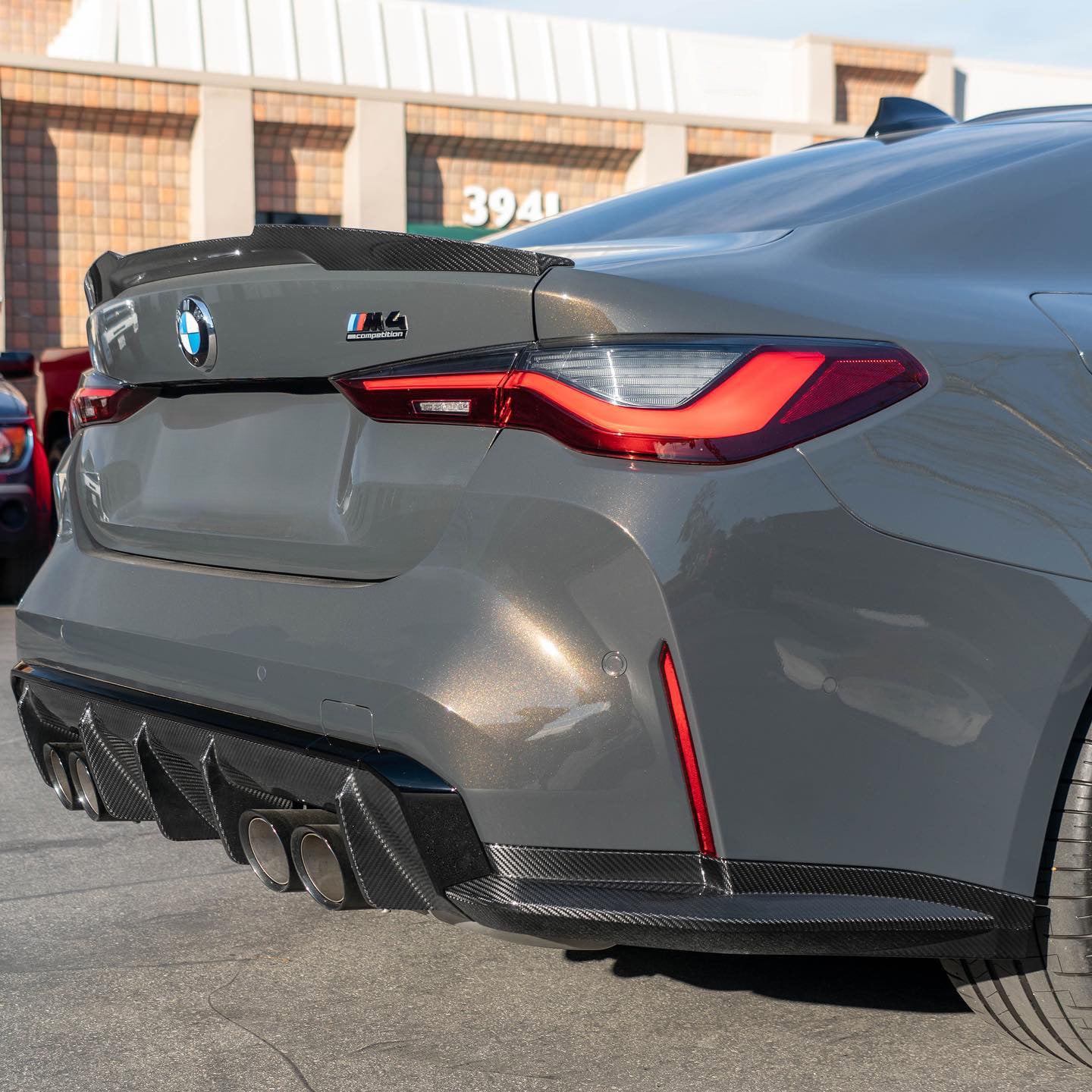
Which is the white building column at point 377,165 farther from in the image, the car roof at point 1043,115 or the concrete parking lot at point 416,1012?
the concrete parking lot at point 416,1012

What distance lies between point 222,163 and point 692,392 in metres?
24.9

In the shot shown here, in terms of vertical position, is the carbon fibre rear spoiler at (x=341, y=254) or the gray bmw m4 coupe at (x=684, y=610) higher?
the carbon fibre rear spoiler at (x=341, y=254)

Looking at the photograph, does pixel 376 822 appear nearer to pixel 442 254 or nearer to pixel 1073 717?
pixel 442 254

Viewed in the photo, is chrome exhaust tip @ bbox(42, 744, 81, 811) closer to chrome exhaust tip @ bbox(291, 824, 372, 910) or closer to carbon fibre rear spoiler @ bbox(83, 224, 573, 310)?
chrome exhaust tip @ bbox(291, 824, 372, 910)

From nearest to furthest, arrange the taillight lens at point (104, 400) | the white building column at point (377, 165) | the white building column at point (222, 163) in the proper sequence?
the taillight lens at point (104, 400) < the white building column at point (222, 163) < the white building column at point (377, 165)

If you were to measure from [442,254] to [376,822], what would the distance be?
2.64ft

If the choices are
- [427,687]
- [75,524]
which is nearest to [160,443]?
[75,524]

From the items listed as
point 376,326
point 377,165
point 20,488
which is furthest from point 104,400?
point 377,165

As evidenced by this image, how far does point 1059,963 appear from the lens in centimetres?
221

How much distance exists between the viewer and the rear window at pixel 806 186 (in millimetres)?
2664

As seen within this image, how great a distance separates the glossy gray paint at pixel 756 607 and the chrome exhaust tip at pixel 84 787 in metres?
0.70

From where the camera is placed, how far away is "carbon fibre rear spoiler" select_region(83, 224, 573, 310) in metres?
2.14

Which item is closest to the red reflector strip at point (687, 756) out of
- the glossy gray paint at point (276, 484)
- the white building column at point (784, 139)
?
the glossy gray paint at point (276, 484)

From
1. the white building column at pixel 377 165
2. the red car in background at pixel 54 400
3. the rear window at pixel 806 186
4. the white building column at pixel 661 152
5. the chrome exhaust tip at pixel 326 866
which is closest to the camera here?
the chrome exhaust tip at pixel 326 866
